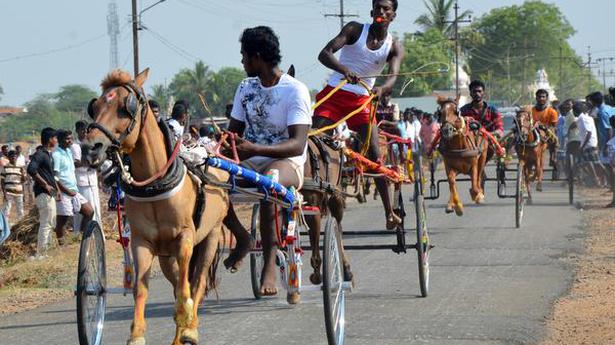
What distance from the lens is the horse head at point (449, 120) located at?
16.9 m

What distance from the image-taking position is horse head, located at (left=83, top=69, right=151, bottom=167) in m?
7.28

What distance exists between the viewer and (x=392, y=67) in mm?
11914

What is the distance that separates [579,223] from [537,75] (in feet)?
376

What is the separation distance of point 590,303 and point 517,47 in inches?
4820

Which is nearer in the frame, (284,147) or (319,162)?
(284,147)

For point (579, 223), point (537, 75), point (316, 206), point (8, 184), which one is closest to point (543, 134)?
point (579, 223)

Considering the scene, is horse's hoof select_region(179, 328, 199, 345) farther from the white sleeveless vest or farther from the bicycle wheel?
the white sleeveless vest

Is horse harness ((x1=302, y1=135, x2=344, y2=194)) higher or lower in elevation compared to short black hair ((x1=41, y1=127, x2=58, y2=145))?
lower

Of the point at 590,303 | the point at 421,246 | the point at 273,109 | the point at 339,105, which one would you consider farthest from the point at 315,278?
the point at 590,303

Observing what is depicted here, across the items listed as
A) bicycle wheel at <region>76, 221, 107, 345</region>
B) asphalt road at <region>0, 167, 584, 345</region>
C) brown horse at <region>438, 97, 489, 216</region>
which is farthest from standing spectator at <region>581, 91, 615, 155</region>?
bicycle wheel at <region>76, 221, 107, 345</region>

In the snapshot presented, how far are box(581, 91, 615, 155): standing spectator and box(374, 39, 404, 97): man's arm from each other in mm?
13767

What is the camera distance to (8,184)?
23797mm

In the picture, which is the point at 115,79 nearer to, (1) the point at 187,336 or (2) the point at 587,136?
(1) the point at 187,336

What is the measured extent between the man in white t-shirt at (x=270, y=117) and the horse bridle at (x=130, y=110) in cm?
134
